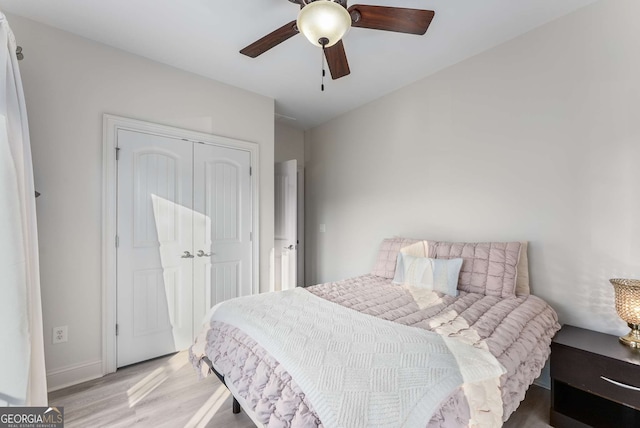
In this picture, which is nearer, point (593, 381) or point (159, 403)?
point (593, 381)

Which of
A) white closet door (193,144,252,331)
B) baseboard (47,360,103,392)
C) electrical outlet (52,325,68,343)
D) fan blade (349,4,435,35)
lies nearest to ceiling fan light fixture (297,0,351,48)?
fan blade (349,4,435,35)

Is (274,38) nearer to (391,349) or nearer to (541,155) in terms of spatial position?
(391,349)

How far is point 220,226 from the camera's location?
296 cm

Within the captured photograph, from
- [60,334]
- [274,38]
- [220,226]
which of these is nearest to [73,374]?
[60,334]

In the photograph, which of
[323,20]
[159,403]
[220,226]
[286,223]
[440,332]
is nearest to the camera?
[323,20]

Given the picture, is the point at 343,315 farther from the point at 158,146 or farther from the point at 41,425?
the point at 158,146

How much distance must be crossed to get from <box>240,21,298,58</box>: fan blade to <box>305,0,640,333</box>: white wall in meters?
1.80

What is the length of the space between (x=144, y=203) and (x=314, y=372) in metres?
2.20

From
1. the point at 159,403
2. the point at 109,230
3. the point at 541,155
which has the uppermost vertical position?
the point at 541,155

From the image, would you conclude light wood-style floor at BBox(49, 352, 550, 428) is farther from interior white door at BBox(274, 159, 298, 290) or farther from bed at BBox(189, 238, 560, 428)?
interior white door at BBox(274, 159, 298, 290)

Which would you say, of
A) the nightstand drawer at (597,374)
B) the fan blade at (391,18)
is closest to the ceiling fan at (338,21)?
the fan blade at (391,18)

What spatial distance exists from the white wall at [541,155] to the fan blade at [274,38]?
1.80 meters

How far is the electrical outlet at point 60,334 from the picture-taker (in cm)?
210

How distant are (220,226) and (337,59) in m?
2.00
